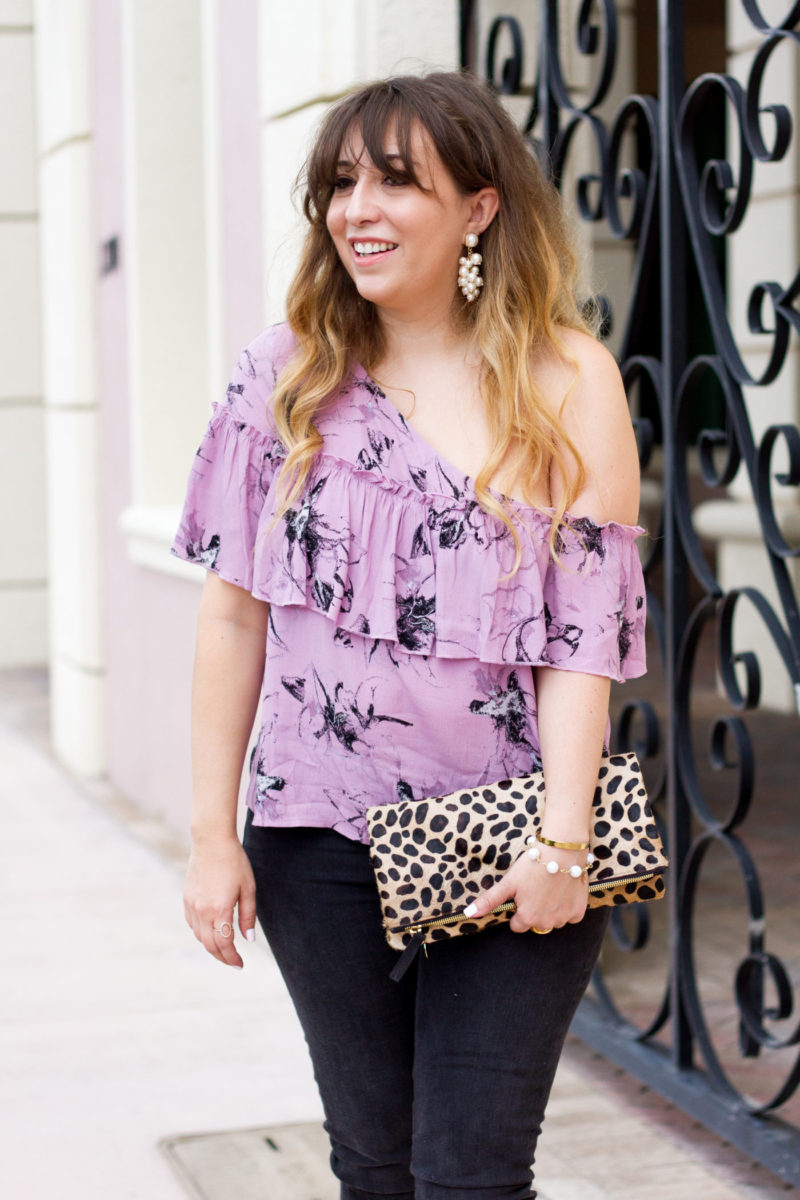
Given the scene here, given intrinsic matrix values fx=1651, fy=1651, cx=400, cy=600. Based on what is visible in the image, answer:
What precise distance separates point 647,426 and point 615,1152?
59.8 inches

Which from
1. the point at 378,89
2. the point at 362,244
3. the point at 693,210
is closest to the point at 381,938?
the point at 362,244

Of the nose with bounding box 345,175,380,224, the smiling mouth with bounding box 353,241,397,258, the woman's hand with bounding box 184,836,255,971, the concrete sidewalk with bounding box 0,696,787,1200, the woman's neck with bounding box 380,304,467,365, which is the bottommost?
the concrete sidewalk with bounding box 0,696,787,1200

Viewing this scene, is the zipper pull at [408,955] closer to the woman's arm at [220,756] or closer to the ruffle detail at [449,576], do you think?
the woman's arm at [220,756]

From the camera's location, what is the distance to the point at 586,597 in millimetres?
2051

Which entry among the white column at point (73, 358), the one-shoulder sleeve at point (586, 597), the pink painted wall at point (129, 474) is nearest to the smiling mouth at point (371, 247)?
the one-shoulder sleeve at point (586, 597)

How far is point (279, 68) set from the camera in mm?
4352

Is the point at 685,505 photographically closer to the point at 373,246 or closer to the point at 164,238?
the point at 373,246

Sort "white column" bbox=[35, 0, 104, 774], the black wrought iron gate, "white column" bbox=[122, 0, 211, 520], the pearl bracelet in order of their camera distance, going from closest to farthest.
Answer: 1. the pearl bracelet
2. the black wrought iron gate
3. "white column" bbox=[122, 0, 211, 520]
4. "white column" bbox=[35, 0, 104, 774]

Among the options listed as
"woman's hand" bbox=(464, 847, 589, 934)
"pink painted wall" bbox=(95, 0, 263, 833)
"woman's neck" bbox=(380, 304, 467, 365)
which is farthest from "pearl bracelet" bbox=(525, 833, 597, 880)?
"pink painted wall" bbox=(95, 0, 263, 833)

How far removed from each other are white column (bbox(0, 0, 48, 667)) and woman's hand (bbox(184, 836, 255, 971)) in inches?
330

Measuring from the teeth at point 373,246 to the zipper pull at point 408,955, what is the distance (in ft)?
2.76

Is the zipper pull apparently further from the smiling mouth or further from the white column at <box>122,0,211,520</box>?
the white column at <box>122,0,211,520</box>

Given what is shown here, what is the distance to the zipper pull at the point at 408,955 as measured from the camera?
2012mm

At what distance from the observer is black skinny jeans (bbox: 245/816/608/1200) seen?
202 cm
